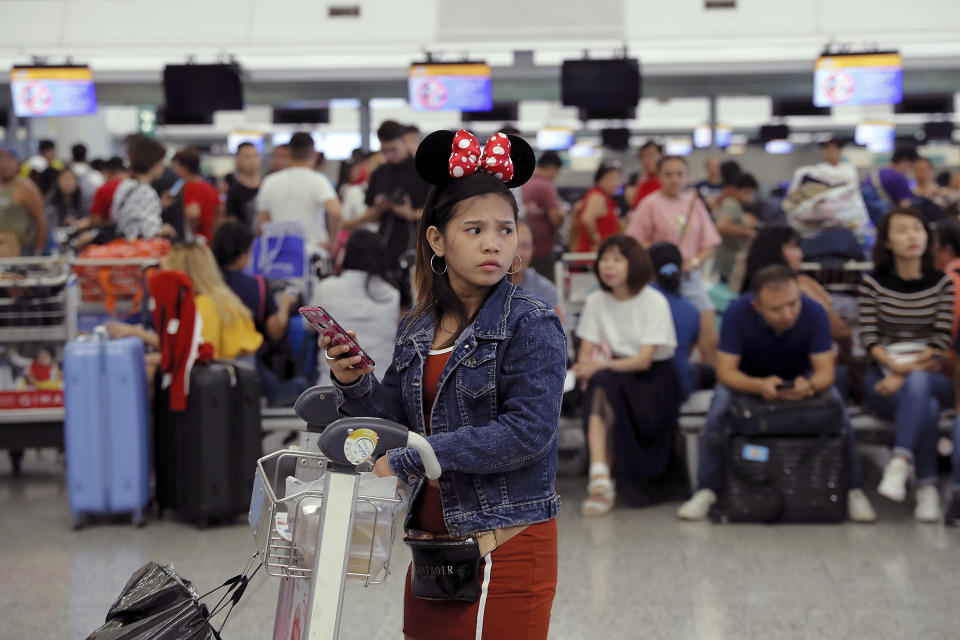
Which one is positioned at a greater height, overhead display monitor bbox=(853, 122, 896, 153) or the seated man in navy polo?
overhead display monitor bbox=(853, 122, 896, 153)

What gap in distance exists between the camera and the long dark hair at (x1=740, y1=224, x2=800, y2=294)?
594 cm

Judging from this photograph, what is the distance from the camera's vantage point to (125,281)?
20.1ft

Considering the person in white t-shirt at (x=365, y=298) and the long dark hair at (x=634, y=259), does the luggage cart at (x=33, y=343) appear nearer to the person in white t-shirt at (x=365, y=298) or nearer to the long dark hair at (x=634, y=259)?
the person in white t-shirt at (x=365, y=298)

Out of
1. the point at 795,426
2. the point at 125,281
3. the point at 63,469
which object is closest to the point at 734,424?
the point at 795,426

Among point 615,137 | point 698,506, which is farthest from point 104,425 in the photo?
point 615,137

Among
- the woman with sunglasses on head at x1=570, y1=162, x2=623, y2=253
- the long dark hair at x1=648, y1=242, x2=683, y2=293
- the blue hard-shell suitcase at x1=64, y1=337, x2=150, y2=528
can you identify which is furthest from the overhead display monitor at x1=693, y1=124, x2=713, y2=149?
the blue hard-shell suitcase at x1=64, y1=337, x2=150, y2=528

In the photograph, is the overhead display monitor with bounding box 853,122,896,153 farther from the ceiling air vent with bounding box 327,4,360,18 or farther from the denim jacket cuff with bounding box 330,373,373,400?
the denim jacket cuff with bounding box 330,373,373,400

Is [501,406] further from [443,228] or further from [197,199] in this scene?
[197,199]

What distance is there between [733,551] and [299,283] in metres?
3.22

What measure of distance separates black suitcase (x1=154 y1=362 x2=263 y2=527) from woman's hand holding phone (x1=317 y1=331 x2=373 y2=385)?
334 centimetres

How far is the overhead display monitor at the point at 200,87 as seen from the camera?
1351cm

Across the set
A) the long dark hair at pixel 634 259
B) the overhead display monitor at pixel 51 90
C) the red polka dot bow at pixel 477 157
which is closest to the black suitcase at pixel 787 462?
the long dark hair at pixel 634 259

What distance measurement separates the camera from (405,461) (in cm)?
190

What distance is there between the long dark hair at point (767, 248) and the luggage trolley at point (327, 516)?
164 inches
